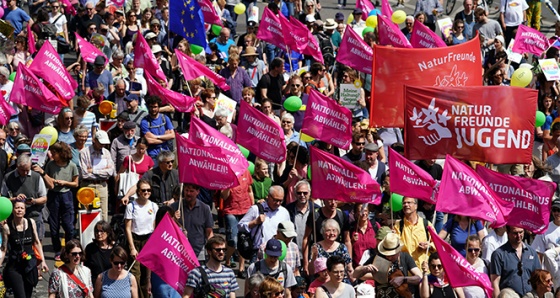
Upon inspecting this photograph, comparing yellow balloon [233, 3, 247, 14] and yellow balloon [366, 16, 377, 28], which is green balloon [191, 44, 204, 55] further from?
Result: yellow balloon [233, 3, 247, 14]

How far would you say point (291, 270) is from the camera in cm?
1457

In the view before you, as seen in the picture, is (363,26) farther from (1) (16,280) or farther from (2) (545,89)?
(1) (16,280)

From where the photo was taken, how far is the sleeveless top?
14.3m

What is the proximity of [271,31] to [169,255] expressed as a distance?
9759 mm

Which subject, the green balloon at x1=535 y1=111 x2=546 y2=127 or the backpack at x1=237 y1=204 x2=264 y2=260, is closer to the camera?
the backpack at x1=237 y1=204 x2=264 y2=260

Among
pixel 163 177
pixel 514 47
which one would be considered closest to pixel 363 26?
pixel 514 47

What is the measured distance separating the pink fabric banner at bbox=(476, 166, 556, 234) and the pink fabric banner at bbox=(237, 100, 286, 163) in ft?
8.94

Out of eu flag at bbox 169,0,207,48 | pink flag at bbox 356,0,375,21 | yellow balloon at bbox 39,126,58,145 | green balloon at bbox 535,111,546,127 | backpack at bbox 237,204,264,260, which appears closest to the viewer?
backpack at bbox 237,204,264,260

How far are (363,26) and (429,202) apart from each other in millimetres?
10995

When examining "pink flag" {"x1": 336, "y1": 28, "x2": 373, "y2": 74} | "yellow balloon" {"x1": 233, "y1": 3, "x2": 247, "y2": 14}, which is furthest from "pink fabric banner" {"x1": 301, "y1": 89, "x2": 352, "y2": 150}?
"yellow balloon" {"x1": 233, "y1": 3, "x2": 247, "y2": 14}

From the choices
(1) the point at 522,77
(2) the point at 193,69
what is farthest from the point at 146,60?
(1) the point at 522,77

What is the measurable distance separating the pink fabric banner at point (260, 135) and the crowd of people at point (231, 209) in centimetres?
23

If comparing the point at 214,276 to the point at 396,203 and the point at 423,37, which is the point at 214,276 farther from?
the point at 423,37

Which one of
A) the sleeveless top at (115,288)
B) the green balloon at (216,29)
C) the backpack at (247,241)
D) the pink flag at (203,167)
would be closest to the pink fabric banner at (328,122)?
the backpack at (247,241)
